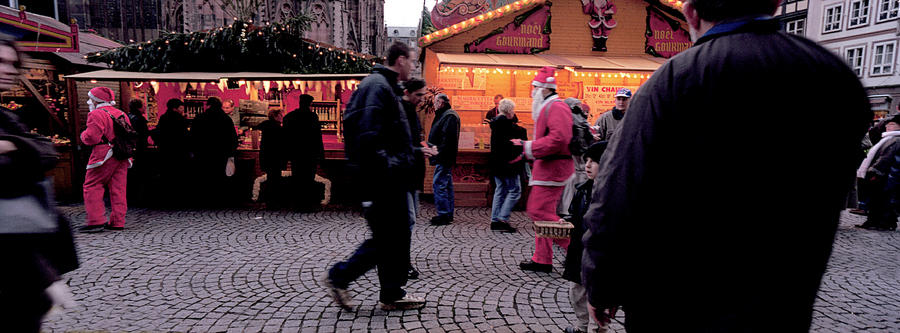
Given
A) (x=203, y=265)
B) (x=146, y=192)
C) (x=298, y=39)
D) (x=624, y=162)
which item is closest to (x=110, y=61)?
(x=146, y=192)

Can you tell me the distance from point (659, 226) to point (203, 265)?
5.00 meters

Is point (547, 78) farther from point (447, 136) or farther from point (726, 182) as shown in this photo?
point (726, 182)

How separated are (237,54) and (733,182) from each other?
393 inches

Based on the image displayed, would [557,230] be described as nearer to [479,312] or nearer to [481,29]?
[479,312]

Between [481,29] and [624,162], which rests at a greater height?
[481,29]

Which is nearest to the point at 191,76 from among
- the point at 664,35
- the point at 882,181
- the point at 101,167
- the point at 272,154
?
the point at 272,154

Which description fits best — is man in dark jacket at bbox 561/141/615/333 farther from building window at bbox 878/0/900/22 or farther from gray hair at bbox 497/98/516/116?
building window at bbox 878/0/900/22

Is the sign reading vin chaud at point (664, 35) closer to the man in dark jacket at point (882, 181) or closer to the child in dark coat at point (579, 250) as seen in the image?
the man in dark jacket at point (882, 181)

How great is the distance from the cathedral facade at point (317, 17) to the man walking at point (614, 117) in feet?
Result: 50.0

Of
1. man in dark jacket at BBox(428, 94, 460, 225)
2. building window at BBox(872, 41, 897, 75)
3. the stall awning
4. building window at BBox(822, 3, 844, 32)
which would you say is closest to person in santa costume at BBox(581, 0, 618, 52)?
the stall awning

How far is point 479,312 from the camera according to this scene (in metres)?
3.83

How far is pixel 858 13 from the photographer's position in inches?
989

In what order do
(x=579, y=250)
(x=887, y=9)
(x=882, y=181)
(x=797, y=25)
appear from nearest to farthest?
1. (x=579, y=250)
2. (x=882, y=181)
3. (x=887, y=9)
4. (x=797, y=25)

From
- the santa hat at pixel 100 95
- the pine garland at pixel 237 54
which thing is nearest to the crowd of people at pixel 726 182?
the santa hat at pixel 100 95
